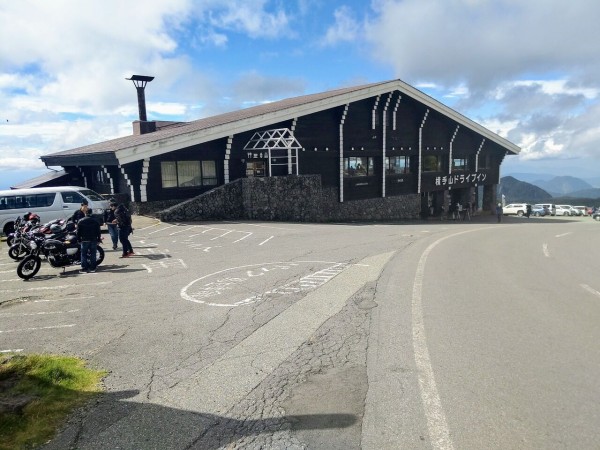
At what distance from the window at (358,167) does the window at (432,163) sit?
7646 millimetres

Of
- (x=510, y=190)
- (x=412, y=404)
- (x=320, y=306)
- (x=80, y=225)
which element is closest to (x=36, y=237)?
(x=80, y=225)

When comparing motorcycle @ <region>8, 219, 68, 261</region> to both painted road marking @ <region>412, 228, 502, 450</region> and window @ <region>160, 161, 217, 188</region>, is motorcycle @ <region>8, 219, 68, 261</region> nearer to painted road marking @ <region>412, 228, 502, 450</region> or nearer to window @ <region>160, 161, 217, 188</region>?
painted road marking @ <region>412, 228, 502, 450</region>

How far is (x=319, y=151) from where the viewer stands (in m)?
30.7

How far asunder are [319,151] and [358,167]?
14.6 ft

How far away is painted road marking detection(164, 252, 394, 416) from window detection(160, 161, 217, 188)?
→ 17.5 metres

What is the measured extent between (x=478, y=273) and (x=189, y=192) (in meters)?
18.3

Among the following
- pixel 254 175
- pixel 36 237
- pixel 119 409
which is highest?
pixel 254 175

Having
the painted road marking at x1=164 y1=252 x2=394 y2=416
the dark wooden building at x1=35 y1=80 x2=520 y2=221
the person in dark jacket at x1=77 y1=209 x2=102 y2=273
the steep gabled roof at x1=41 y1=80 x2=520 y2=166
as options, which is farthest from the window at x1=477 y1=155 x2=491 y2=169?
the person in dark jacket at x1=77 y1=209 x2=102 y2=273

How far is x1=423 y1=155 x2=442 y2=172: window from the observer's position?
40.3m

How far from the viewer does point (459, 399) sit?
4.74 metres

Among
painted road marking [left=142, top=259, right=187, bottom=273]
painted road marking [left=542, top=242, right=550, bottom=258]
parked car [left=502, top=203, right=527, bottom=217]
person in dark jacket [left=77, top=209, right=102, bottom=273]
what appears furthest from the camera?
parked car [left=502, top=203, right=527, bottom=217]

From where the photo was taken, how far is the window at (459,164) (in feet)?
143

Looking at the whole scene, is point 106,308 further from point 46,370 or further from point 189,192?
point 189,192

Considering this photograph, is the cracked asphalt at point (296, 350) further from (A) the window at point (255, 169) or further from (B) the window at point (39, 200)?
(A) the window at point (255, 169)
